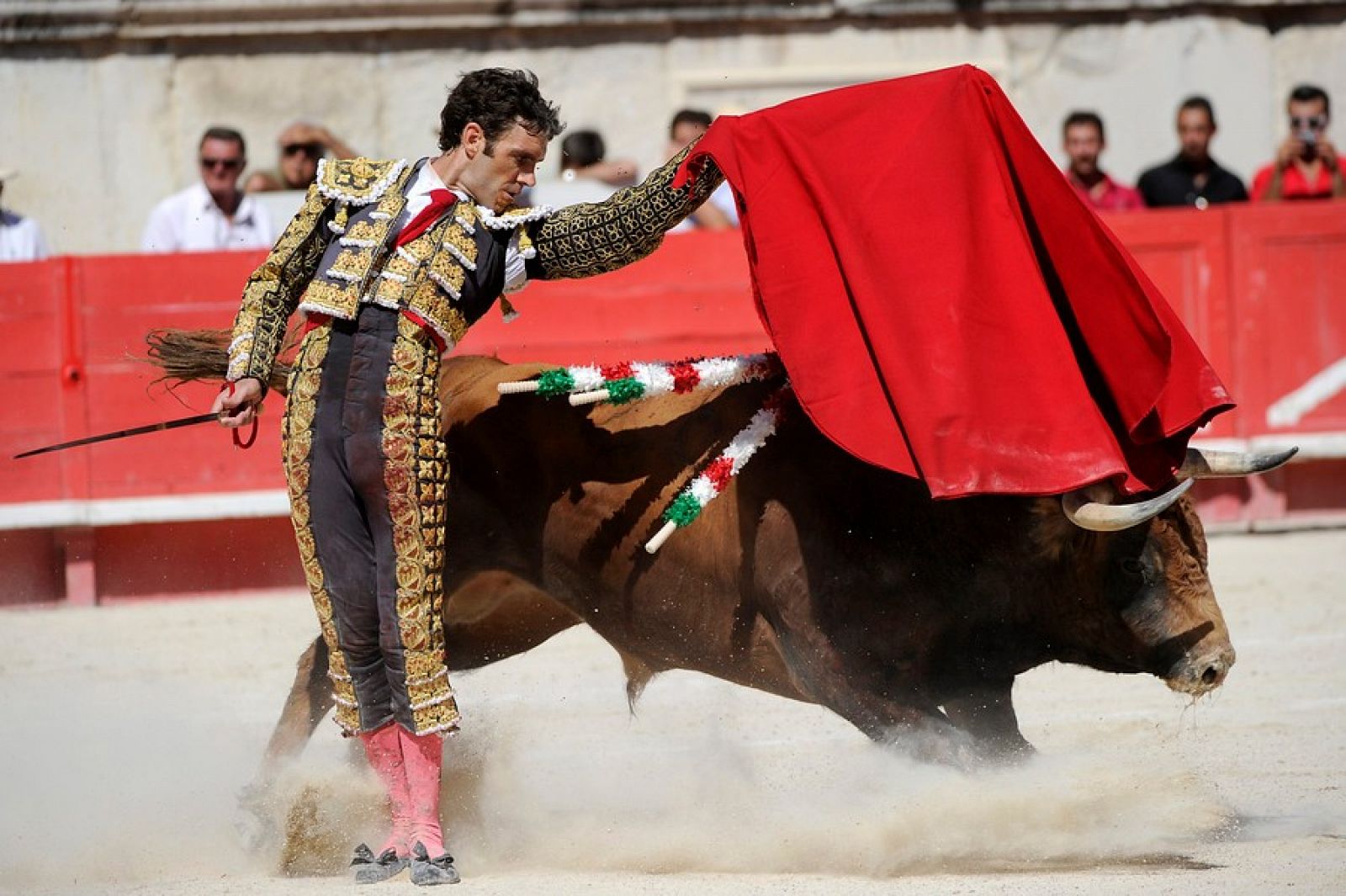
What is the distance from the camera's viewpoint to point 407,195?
379 cm

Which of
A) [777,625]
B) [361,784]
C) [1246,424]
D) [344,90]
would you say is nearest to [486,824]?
[361,784]

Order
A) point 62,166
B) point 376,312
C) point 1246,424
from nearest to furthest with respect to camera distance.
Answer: point 376,312, point 1246,424, point 62,166

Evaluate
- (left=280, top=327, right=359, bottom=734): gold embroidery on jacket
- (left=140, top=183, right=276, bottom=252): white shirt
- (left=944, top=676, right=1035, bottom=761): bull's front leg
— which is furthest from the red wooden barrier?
(left=944, top=676, right=1035, bottom=761): bull's front leg

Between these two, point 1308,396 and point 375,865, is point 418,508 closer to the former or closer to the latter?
point 375,865

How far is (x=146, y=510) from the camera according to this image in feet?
25.4

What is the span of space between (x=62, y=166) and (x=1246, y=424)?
19.8 ft

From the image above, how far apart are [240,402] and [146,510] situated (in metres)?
4.18

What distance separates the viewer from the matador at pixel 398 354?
372 centimetres

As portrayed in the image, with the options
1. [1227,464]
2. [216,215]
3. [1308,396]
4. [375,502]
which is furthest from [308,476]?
[1308,396]

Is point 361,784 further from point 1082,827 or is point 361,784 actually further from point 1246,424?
point 1246,424

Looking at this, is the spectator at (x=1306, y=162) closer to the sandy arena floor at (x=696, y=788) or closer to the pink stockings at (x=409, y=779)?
the sandy arena floor at (x=696, y=788)

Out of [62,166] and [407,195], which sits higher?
[62,166]

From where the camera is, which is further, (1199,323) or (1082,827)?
(1199,323)

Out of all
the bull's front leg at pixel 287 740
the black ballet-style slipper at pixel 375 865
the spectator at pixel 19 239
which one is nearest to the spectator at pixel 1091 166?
the spectator at pixel 19 239
